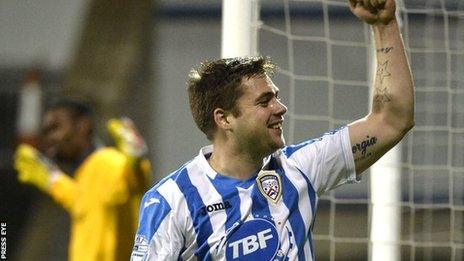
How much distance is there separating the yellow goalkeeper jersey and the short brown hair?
3.27 metres

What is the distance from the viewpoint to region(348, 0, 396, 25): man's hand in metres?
3.06

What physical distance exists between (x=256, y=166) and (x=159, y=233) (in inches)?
14.1

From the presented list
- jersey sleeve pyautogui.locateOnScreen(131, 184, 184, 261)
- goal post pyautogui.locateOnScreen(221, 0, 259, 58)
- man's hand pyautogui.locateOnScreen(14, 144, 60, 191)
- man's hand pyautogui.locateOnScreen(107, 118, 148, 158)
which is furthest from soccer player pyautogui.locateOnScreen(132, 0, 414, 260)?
man's hand pyautogui.locateOnScreen(14, 144, 60, 191)

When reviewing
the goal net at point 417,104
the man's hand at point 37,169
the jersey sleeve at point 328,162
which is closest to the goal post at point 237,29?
the goal net at point 417,104

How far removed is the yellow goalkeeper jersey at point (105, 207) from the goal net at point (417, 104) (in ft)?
3.02

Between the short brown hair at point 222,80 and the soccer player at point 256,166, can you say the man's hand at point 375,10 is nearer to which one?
the soccer player at point 256,166

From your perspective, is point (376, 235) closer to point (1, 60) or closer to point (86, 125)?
point (86, 125)

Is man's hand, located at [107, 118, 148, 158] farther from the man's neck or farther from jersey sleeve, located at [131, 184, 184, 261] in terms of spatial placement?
jersey sleeve, located at [131, 184, 184, 261]

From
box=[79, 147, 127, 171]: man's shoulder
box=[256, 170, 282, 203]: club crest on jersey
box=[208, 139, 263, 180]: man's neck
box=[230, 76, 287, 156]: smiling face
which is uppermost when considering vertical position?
box=[230, 76, 287, 156]: smiling face

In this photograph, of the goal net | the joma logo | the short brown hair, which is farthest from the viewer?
the goal net

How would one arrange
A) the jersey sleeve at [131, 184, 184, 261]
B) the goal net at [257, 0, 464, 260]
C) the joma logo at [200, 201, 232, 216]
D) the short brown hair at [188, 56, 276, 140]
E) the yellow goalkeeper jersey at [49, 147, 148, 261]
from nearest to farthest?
the jersey sleeve at [131, 184, 184, 261] → the joma logo at [200, 201, 232, 216] → the short brown hair at [188, 56, 276, 140] → the goal net at [257, 0, 464, 260] → the yellow goalkeeper jersey at [49, 147, 148, 261]

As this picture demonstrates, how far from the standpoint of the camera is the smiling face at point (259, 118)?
10.3 ft

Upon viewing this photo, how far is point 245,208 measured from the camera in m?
3.12

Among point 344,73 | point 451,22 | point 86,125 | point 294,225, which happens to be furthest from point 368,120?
point 344,73
